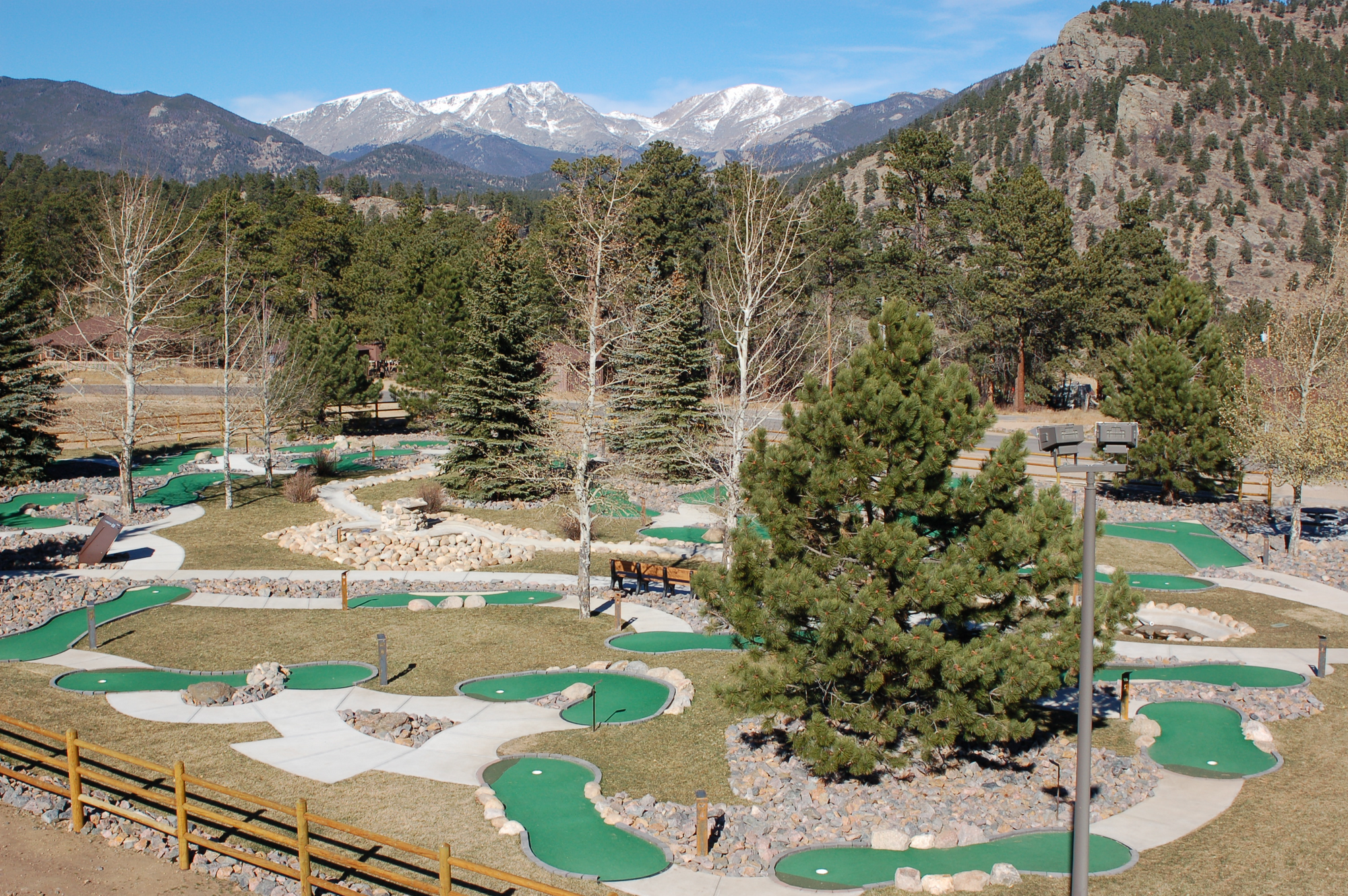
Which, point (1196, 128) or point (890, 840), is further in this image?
point (1196, 128)

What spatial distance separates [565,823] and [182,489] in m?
28.0

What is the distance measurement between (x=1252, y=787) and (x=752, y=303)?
471 inches

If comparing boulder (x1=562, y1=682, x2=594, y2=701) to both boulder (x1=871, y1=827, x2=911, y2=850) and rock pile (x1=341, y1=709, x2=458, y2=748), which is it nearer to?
rock pile (x1=341, y1=709, x2=458, y2=748)

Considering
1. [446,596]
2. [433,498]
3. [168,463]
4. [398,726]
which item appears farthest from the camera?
[168,463]

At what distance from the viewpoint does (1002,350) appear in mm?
55625

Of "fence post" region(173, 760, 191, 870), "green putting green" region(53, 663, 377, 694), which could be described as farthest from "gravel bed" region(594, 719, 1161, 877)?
"green putting green" region(53, 663, 377, 694)

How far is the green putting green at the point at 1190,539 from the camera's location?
2503 centimetres

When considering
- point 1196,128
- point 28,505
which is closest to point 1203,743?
point 28,505

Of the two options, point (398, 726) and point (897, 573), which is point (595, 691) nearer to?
point (398, 726)

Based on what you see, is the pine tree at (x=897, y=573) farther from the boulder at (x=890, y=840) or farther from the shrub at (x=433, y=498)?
the shrub at (x=433, y=498)

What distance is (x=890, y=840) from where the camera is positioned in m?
10.2

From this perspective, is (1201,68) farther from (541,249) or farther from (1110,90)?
(541,249)

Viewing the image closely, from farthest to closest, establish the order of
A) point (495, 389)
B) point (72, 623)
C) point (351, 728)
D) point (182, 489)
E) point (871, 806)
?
point (182, 489), point (495, 389), point (72, 623), point (351, 728), point (871, 806)

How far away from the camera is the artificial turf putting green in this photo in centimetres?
2200
